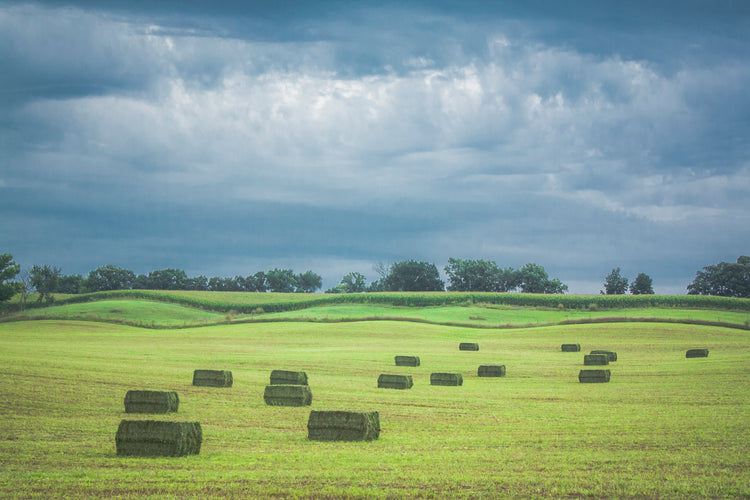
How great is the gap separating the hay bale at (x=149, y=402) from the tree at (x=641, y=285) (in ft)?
447

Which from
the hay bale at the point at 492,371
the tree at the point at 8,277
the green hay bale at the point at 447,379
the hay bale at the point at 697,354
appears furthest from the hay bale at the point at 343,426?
the tree at the point at 8,277

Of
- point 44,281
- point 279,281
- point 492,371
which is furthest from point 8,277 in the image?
point 492,371

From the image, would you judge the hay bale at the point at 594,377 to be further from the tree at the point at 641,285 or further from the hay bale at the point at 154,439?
the tree at the point at 641,285

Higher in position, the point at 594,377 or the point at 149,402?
the point at 149,402

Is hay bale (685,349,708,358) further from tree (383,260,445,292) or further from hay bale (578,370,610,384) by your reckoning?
tree (383,260,445,292)

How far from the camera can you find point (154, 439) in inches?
498

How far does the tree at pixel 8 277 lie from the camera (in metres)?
112

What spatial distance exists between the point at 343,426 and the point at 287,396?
6.54 metres

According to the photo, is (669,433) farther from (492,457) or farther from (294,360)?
(294,360)

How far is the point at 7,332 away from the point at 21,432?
203ft

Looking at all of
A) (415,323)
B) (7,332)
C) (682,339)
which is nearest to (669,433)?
(682,339)

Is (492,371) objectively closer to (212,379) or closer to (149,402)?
(212,379)

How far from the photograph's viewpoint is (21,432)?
15.3 meters

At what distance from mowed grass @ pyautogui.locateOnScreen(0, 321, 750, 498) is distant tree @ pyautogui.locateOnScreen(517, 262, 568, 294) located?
399 ft
